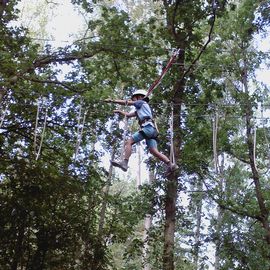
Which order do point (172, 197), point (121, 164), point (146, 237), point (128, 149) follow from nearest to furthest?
1. point (121, 164)
2. point (128, 149)
3. point (172, 197)
4. point (146, 237)

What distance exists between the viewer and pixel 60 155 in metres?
7.70

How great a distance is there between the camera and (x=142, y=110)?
483 cm

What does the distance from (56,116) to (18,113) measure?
2.39 ft

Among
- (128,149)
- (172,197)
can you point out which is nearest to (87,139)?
(172,197)

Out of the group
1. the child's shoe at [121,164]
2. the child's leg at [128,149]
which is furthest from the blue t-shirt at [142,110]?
the child's shoe at [121,164]

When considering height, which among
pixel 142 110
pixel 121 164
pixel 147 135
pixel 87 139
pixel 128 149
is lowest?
pixel 121 164

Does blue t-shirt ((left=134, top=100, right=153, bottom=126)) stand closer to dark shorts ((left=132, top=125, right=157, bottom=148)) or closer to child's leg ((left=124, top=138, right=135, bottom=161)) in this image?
dark shorts ((left=132, top=125, right=157, bottom=148))

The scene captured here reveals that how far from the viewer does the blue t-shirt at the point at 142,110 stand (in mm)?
4801

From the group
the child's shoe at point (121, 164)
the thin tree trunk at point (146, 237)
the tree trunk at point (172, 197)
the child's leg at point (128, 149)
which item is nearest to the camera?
the child's shoe at point (121, 164)

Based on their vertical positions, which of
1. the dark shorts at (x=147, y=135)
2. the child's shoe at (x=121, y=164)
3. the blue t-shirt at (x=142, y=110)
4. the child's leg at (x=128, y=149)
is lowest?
the child's shoe at (x=121, y=164)

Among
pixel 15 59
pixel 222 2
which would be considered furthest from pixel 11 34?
pixel 222 2

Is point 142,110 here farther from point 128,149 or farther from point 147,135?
point 128,149

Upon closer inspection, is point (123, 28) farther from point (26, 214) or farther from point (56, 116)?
point (26, 214)

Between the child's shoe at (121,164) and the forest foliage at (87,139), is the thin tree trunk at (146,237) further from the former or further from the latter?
the child's shoe at (121,164)
